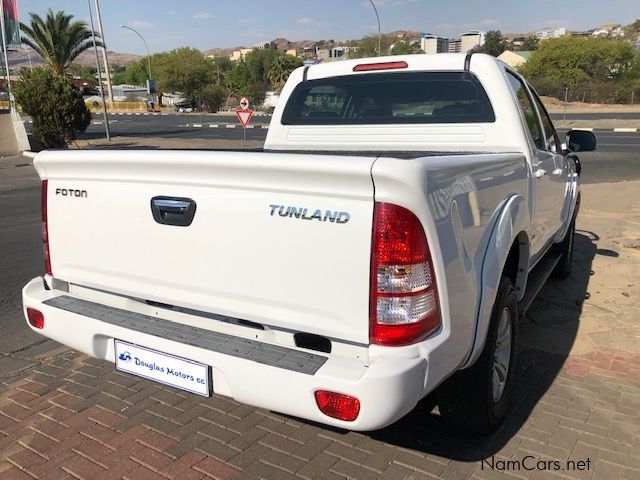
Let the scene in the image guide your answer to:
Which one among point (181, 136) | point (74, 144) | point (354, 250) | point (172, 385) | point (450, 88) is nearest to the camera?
point (354, 250)

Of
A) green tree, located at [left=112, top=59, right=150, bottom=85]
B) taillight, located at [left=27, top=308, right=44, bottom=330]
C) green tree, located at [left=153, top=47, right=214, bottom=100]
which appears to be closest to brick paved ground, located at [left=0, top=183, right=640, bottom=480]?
taillight, located at [left=27, top=308, right=44, bottom=330]

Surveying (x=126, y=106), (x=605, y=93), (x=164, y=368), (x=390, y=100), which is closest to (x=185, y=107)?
(x=126, y=106)

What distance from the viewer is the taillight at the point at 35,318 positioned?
2.91 m

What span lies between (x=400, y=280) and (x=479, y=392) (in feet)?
3.39

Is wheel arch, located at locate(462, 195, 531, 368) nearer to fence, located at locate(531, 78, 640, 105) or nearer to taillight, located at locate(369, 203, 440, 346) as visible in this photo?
taillight, located at locate(369, 203, 440, 346)

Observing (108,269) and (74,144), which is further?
(74,144)

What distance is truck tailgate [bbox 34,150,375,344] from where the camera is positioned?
2111 millimetres

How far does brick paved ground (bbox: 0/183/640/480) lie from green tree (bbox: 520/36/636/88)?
72.2 meters

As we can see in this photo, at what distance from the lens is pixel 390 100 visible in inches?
161

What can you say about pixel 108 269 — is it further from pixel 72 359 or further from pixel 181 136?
pixel 181 136

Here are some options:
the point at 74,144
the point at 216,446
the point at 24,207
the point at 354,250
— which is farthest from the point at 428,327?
the point at 74,144

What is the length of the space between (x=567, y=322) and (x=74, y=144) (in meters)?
20.0

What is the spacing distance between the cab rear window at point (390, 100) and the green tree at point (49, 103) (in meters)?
17.3

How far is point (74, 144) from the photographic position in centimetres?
2077
